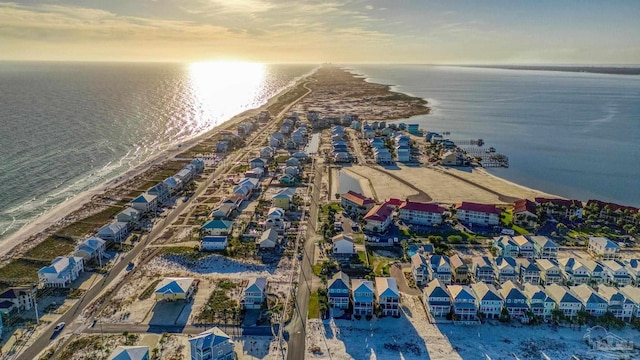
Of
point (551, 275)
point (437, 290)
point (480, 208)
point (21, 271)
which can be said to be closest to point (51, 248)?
point (21, 271)

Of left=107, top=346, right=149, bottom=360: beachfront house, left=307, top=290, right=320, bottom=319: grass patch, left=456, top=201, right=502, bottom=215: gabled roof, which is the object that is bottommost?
left=307, top=290, right=320, bottom=319: grass patch

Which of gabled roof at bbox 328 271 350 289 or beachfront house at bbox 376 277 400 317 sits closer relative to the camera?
beachfront house at bbox 376 277 400 317

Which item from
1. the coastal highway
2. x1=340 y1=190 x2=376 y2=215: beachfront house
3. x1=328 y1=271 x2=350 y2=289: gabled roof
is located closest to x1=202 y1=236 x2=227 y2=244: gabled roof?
the coastal highway

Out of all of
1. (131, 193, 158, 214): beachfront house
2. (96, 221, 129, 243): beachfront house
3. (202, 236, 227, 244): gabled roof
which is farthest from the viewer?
(131, 193, 158, 214): beachfront house

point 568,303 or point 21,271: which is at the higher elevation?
point 568,303

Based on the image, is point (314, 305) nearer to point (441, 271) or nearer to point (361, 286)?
point (361, 286)

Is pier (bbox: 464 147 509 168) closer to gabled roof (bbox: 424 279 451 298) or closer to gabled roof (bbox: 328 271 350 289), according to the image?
gabled roof (bbox: 424 279 451 298)

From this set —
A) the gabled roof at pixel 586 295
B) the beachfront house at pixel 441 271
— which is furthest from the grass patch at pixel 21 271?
the gabled roof at pixel 586 295
